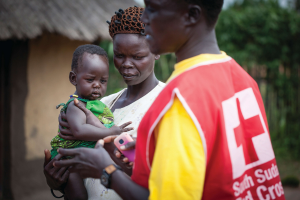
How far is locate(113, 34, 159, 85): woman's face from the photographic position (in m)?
2.11

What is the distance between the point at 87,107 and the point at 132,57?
540 mm

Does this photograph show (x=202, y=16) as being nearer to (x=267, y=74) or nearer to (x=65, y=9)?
(x=65, y=9)

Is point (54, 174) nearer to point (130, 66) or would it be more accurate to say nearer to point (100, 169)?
point (100, 169)

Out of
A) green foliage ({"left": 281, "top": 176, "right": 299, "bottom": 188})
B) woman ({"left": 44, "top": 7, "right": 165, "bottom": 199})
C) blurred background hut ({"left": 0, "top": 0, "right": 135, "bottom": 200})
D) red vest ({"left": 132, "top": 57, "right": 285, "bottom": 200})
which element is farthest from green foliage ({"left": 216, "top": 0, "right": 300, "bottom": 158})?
red vest ({"left": 132, "top": 57, "right": 285, "bottom": 200})

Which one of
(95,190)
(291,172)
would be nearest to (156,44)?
(95,190)

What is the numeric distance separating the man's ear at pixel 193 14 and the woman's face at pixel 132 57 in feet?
3.04

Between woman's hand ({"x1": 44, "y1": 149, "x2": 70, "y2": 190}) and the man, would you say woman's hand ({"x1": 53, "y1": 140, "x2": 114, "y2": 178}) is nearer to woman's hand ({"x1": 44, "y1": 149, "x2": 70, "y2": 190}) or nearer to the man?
the man

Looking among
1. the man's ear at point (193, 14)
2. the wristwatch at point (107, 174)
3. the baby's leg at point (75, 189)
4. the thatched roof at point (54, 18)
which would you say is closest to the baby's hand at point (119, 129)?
the baby's leg at point (75, 189)

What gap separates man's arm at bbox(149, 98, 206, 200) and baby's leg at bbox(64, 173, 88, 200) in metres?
1.15

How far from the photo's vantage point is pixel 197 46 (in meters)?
1.27

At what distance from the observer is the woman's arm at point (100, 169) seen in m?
1.22

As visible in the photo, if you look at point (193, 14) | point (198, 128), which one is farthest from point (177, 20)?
point (198, 128)

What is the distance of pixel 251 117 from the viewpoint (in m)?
1.29

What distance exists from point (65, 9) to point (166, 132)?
15.8ft
